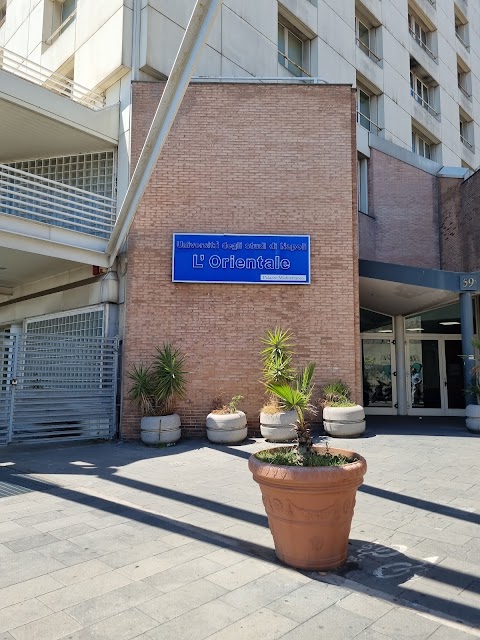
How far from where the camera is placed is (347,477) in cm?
367

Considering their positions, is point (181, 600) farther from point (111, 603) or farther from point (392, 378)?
point (392, 378)

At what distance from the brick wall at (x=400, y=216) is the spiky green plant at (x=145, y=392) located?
9.06 metres

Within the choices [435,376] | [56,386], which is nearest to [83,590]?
[56,386]

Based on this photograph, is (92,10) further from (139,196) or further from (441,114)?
(441,114)

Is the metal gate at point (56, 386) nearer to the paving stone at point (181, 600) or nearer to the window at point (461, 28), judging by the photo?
the paving stone at point (181, 600)

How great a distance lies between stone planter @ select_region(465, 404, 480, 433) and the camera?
11.1 meters

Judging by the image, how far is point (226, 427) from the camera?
9844 millimetres

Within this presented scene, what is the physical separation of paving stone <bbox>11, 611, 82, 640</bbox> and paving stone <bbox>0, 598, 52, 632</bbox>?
55mm

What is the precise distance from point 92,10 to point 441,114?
16.5 metres

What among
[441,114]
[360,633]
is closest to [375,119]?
[441,114]

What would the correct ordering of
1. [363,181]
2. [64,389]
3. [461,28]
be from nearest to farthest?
[64,389], [363,181], [461,28]

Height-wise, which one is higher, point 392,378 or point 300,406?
point 392,378

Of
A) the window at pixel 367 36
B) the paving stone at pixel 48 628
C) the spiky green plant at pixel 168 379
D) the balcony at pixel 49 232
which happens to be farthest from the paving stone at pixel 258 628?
the window at pixel 367 36

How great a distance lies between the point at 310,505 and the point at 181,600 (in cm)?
112
